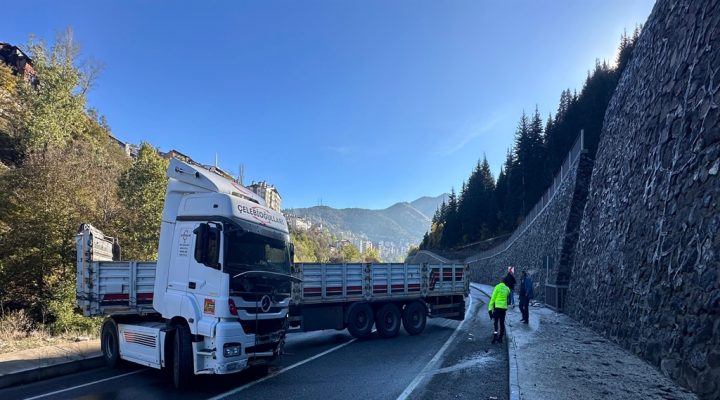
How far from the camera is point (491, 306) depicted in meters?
11.5

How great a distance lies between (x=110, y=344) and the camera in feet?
29.3

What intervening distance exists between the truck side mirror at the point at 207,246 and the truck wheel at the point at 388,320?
7084 millimetres

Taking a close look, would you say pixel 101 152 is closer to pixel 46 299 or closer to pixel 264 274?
pixel 46 299

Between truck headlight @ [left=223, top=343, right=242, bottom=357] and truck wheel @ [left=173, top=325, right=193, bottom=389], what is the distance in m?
0.82

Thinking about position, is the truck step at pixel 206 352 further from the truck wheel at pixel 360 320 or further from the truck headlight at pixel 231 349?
the truck wheel at pixel 360 320

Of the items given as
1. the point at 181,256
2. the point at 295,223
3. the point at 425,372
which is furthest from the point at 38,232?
the point at 295,223

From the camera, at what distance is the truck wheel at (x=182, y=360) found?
691cm

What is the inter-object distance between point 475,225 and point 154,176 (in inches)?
3083

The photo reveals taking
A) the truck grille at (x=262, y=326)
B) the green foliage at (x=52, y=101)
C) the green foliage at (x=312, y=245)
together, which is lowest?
the green foliage at (x=312, y=245)

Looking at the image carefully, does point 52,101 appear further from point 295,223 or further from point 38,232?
point 295,223

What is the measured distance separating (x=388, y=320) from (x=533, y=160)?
74.0 meters

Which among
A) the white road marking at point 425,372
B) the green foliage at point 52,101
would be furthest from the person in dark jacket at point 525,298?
the green foliage at point 52,101

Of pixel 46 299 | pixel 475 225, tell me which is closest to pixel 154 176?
pixel 46 299

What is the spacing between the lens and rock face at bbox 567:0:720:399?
5.93 m
